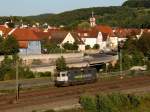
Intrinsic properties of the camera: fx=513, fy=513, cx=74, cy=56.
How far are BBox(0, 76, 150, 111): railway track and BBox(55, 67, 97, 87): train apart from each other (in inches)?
35.6

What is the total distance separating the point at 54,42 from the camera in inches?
4008

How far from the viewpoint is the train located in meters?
46.0

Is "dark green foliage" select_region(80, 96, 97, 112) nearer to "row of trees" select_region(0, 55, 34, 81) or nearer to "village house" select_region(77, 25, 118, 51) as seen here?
"row of trees" select_region(0, 55, 34, 81)

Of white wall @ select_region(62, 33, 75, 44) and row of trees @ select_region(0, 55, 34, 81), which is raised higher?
white wall @ select_region(62, 33, 75, 44)

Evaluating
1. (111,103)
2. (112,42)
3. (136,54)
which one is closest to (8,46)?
(136,54)

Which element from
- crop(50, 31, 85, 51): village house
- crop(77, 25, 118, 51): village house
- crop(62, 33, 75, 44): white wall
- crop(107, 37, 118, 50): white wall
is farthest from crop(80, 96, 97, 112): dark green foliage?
crop(107, 37, 118, 50): white wall

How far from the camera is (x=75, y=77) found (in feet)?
155

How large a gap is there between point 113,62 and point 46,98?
1467 inches

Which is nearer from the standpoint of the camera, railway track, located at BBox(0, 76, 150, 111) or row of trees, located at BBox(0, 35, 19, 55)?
railway track, located at BBox(0, 76, 150, 111)

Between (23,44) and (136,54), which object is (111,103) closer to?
(136,54)

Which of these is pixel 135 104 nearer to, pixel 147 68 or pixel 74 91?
pixel 74 91

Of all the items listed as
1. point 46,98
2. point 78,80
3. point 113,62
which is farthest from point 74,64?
point 46,98

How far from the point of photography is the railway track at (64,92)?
34.2 meters

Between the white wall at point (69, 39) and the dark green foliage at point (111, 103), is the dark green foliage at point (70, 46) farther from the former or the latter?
the dark green foliage at point (111, 103)
